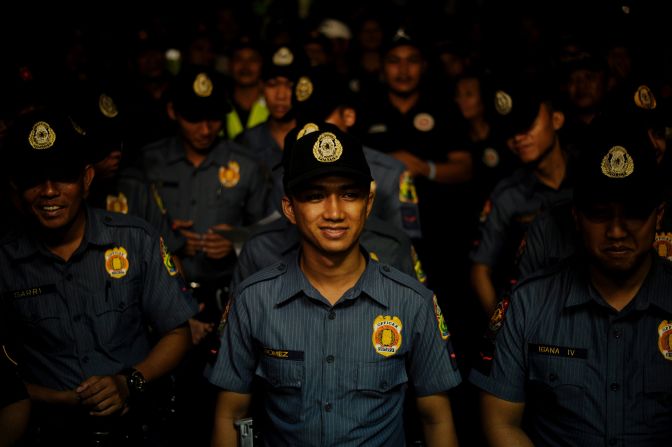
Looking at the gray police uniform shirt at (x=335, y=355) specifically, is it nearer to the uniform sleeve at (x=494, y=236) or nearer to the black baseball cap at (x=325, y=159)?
the black baseball cap at (x=325, y=159)

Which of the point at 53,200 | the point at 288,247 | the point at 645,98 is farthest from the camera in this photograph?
the point at 645,98

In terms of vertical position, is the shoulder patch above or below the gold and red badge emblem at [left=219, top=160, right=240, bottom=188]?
below

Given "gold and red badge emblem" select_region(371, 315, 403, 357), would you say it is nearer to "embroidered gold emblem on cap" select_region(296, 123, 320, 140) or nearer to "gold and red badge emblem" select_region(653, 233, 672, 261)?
"embroidered gold emblem on cap" select_region(296, 123, 320, 140)

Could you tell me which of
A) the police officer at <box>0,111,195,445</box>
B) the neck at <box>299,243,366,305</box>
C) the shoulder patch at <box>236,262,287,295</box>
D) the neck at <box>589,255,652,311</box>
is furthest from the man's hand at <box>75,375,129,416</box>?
the neck at <box>589,255,652,311</box>

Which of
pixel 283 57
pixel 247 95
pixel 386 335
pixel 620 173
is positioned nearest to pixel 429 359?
pixel 386 335

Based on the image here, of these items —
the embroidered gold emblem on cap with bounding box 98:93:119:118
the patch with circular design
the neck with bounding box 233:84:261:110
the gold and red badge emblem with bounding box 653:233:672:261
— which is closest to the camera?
the gold and red badge emblem with bounding box 653:233:672:261

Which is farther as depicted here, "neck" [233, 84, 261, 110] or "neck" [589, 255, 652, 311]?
"neck" [233, 84, 261, 110]

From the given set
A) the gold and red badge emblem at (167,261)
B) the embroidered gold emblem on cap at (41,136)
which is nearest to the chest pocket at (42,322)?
the gold and red badge emblem at (167,261)

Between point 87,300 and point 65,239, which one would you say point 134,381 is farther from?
point 65,239

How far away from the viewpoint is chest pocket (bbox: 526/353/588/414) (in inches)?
101

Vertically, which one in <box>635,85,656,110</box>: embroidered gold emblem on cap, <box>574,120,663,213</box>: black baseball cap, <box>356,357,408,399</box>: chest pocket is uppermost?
<box>635,85,656,110</box>: embroidered gold emblem on cap

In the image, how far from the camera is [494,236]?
157 inches

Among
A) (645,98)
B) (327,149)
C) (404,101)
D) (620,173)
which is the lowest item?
(620,173)

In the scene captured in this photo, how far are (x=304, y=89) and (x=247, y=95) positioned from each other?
2.13m
